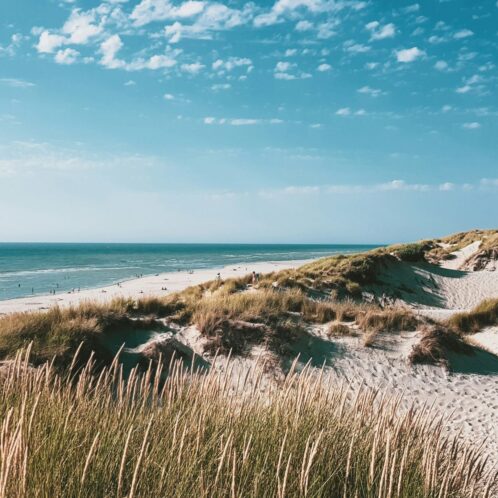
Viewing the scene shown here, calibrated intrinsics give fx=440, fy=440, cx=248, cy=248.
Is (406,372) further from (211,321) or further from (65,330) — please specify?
(65,330)

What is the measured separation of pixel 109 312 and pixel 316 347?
→ 549 centimetres

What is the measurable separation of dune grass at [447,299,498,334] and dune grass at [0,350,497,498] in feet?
40.9

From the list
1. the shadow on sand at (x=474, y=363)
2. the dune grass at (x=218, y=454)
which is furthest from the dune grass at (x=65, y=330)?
the shadow on sand at (x=474, y=363)

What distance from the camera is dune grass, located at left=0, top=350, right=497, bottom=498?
2.14 meters

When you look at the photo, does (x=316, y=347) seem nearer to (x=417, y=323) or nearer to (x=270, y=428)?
(x=417, y=323)

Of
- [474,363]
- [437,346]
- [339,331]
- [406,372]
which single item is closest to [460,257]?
[474,363]

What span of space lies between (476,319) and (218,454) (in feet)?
48.1

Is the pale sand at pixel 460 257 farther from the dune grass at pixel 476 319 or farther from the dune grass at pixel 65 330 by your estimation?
the dune grass at pixel 65 330

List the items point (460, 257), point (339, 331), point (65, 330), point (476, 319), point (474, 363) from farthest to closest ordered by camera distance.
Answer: point (460, 257) → point (476, 319) → point (339, 331) → point (474, 363) → point (65, 330)

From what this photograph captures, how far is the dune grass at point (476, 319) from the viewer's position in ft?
49.1

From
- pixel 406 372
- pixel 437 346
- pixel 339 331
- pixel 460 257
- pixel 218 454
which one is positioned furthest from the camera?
pixel 460 257

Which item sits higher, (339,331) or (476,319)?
(339,331)

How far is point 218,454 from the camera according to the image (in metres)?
3.04

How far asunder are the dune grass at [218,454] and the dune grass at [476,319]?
12.5 m
